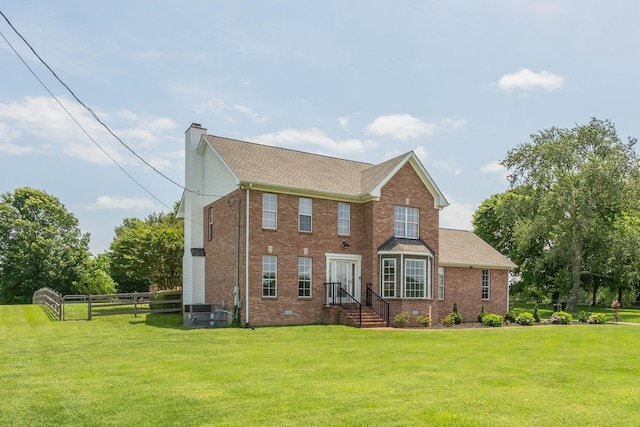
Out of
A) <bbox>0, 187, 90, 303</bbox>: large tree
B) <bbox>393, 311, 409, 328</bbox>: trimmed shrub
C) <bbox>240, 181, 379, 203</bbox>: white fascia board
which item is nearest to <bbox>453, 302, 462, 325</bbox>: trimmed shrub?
<bbox>393, 311, 409, 328</bbox>: trimmed shrub

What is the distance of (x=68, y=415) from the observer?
7.59 metres

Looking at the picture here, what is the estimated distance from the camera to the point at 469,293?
29875 millimetres

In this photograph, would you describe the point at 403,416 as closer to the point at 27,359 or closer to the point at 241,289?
the point at 27,359

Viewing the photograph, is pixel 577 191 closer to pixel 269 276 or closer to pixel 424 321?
pixel 424 321

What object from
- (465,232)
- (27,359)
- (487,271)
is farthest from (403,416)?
(465,232)

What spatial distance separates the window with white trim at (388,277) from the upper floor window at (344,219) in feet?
7.25

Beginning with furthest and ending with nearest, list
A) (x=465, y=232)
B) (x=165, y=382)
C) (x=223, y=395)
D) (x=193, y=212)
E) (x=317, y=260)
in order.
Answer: (x=465, y=232) < (x=193, y=212) < (x=317, y=260) < (x=165, y=382) < (x=223, y=395)

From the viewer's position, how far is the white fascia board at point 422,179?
25141 mm

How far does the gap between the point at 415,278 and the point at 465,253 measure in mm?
6729

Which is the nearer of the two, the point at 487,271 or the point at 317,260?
the point at 317,260

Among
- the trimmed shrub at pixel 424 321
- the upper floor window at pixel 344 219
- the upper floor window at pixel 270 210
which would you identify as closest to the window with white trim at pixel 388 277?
the trimmed shrub at pixel 424 321

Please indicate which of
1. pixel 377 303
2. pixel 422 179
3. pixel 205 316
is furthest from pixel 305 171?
pixel 205 316

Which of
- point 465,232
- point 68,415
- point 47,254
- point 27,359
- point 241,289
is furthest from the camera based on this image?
point 47,254

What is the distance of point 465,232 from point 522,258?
21.1 metres
